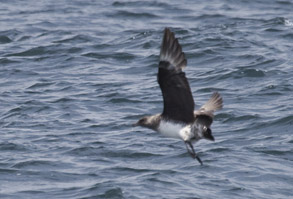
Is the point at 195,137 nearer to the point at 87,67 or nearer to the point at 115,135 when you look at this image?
the point at 115,135

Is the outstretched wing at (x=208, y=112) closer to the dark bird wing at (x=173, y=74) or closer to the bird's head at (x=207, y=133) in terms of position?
the bird's head at (x=207, y=133)

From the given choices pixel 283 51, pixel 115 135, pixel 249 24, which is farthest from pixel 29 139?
pixel 249 24

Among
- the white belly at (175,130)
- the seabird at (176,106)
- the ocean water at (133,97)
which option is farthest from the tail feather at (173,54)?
the ocean water at (133,97)

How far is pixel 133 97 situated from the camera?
12.8 m

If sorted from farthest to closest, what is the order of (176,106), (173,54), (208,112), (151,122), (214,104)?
1. (214,104)
2. (208,112)
3. (151,122)
4. (176,106)
5. (173,54)

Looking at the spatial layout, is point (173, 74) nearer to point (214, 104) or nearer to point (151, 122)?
point (151, 122)

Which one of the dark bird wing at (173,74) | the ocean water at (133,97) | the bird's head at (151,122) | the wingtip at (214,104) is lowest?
the ocean water at (133,97)

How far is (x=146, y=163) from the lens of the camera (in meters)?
10.5

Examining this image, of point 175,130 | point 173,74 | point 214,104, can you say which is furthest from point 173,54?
point 214,104

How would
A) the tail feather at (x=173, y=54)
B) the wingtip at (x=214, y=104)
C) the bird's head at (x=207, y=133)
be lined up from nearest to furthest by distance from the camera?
the tail feather at (x=173, y=54), the bird's head at (x=207, y=133), the wingtip at (x=214, y=104)

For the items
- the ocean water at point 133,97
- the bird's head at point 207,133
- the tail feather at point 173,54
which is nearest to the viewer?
the tail feather at point 173,54

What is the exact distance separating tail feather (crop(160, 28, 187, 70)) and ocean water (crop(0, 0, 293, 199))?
2321 millimetres

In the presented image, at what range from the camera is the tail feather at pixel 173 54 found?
7562 mm

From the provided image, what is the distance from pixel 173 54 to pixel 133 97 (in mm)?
5291
